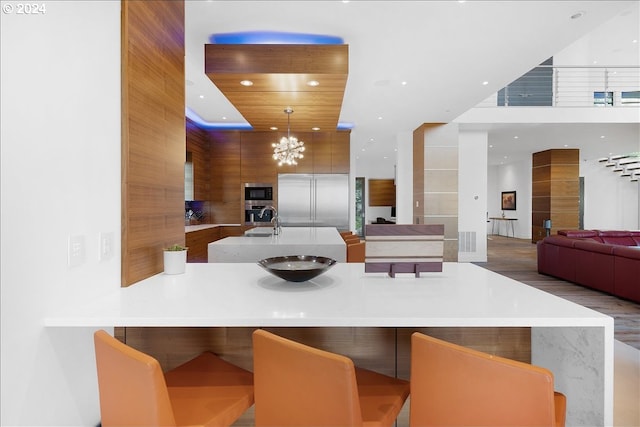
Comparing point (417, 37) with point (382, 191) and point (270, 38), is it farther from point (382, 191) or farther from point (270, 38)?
point (382, 191)

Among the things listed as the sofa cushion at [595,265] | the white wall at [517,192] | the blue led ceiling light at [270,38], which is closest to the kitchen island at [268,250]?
the blue led ceiling light at [270,38]

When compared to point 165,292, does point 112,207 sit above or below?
above

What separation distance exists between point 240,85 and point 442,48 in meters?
2.17

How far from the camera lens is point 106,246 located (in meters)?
1.50

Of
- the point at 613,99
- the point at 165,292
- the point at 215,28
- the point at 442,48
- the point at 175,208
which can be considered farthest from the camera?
the point at 613,99

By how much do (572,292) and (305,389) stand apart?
5324mm

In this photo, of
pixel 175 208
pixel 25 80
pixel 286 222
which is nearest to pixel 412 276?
pixel 175 208

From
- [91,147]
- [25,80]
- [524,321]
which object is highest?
[25,80]

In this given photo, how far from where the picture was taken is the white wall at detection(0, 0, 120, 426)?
103 centimetres

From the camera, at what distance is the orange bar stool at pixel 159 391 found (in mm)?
931

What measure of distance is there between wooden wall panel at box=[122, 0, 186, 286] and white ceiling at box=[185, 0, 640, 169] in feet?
3.27

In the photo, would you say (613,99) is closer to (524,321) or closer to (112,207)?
(524,321)

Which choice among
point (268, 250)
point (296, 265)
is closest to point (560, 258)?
point (268, 250)

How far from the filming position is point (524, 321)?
45.9 inches
